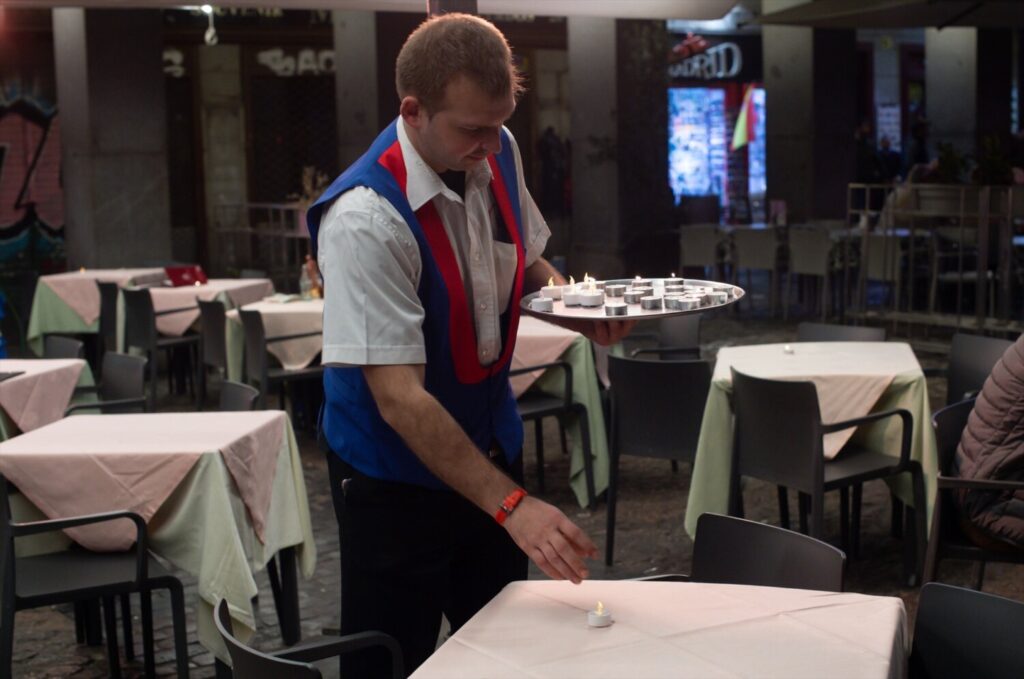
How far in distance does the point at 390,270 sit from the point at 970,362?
12.9 feet

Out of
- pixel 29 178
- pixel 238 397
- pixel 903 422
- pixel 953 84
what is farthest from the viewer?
pixel 953 84

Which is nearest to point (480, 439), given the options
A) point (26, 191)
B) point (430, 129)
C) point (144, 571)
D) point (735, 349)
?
point (430, 129)

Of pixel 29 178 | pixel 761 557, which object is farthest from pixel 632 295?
pixel 29 178

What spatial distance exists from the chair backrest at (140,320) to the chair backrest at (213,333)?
0.57 m

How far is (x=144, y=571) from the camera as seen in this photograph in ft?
13.6

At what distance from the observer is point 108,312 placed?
33.8 ft

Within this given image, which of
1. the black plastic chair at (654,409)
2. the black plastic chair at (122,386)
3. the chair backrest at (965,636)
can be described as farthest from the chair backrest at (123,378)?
the chair backrest at (965,636)

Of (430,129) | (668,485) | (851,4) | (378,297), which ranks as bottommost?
(668,485)

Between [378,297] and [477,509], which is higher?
[378,297]

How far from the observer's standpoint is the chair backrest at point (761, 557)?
2854 mm

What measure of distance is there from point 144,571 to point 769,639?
7.85 feet

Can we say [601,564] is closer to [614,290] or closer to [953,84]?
[614,290]

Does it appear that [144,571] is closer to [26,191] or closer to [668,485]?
[668,485]

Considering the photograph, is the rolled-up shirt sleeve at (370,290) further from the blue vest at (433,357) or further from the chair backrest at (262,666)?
the chair backrest at (262,666)
